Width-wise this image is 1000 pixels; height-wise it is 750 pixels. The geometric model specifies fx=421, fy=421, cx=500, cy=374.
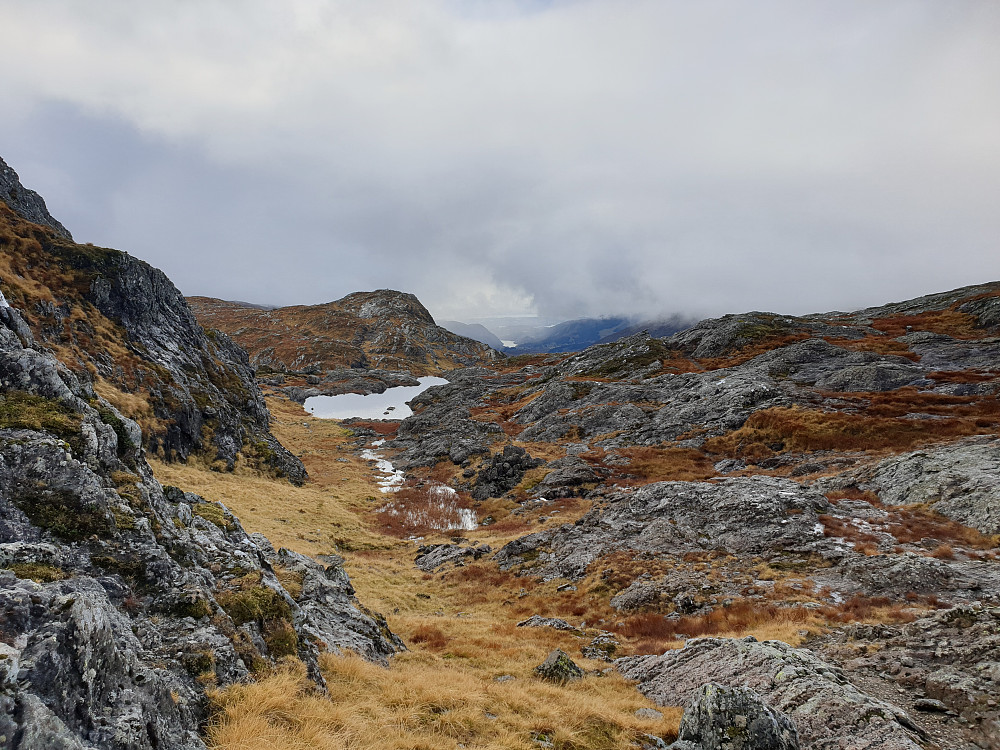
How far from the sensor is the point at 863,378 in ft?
169

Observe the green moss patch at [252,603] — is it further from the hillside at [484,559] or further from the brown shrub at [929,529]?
the brown shrub at [929,529]

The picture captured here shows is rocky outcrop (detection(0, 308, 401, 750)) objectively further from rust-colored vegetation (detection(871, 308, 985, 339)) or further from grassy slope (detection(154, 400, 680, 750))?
rust-colored vegetation (detection(871, 308, 985, 339))

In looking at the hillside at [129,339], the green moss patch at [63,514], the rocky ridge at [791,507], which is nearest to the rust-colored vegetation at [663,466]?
the rocky ridge at [791,507]

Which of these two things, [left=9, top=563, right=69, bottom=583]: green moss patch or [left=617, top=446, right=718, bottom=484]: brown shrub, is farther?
[left=617, top=446, right=718, bottom=484]: brown shrub

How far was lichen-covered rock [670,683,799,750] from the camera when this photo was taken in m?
7.98

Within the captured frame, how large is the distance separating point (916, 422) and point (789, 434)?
960cm

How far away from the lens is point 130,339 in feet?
124

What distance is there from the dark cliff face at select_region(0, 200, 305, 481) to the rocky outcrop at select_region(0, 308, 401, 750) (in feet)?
72.5

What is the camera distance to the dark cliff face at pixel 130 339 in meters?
31.6

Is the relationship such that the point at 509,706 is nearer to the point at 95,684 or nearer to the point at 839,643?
the point at 95,684

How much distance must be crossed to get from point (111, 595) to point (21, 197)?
220 feet

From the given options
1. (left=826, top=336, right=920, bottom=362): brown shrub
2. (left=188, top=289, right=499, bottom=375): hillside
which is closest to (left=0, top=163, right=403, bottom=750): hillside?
(left=826, top=336, right=920, bottom=362): brown shrub

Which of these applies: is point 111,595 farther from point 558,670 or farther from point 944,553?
point 944,553

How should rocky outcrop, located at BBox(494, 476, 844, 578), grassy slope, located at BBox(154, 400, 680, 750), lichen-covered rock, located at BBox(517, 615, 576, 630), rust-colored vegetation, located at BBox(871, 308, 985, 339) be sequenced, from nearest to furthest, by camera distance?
grassy slope, located at BBox(154, 400, 680, 750)
lichen-covered rock, located at BBox(517, 615, 576, 630)
rocky outcrop, located at BBox(494, 476, 844, 578)
rust-colored vegetation, located at BBox(871, 308, 985, 339)
